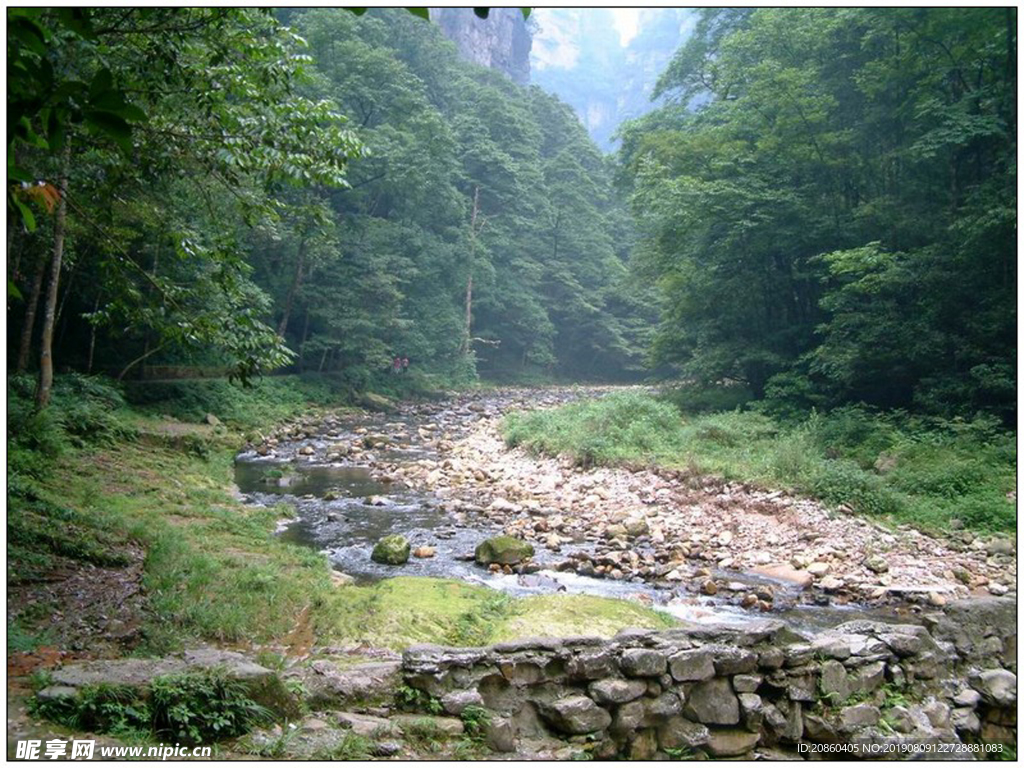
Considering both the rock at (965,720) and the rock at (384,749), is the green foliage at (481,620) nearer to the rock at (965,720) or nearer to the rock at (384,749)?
the rock at (384,749)

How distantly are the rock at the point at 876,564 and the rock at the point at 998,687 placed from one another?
3.67m

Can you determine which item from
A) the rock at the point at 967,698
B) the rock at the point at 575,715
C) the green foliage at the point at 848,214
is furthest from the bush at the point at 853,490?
the rock at the point at 575,715

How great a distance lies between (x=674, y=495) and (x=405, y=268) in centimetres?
1980

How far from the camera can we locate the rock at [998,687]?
15.2 feet

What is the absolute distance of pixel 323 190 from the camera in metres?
27.6

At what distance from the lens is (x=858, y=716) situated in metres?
4.31

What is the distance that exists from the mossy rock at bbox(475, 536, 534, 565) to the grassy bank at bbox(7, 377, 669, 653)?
145 cm

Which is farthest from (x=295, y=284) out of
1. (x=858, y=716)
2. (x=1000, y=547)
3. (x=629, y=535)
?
(x=858, y=716)

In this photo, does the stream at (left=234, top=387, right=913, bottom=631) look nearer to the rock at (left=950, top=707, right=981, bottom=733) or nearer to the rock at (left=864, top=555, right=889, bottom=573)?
the rock at (left=864, top=555, right=889, bottom=573)

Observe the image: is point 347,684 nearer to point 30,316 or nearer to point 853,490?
point 853,490

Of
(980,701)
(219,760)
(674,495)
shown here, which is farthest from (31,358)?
(980,701)

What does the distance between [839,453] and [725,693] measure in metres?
9.86

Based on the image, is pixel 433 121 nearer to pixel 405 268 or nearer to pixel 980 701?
pixel 405 268

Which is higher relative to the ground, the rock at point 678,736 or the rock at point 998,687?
the rock at point 998,687
